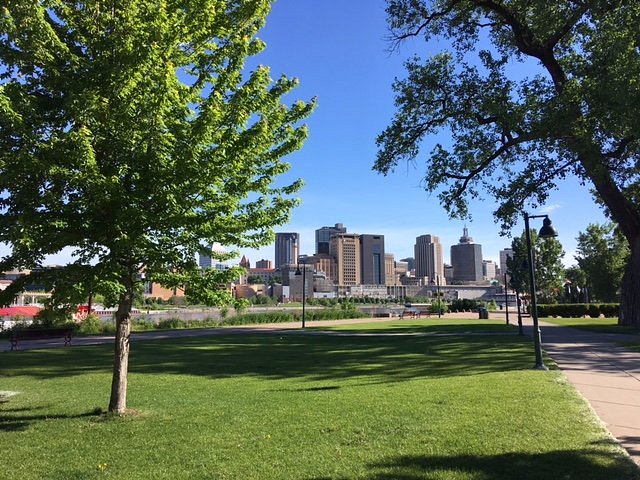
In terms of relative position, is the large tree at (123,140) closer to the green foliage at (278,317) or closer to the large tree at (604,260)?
the green foliage at (278,317)

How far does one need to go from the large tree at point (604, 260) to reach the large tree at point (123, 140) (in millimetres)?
71968

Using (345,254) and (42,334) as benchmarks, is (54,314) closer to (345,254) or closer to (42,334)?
(42,334)

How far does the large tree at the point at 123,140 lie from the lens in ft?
23.3

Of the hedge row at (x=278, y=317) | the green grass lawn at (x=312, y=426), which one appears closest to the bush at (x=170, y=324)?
the hedge row at (x=278, y=317)

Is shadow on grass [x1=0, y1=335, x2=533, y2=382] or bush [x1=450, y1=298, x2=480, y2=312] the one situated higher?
bush [x1=450, y1=298, x2=480, y2=312]

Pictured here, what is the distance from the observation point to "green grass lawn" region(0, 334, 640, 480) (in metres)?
5.57

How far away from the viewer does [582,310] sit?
53.0m

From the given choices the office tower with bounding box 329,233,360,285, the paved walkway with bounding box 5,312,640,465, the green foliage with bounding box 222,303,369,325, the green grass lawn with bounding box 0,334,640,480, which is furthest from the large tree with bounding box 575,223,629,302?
the office tower with bounding box 329,233,360,285

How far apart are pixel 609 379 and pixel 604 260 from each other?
6990cm

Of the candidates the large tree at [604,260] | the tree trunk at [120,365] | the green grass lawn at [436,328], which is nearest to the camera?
the tree trunk at [120,365]

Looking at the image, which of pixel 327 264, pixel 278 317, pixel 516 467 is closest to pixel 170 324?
pixel 278 317

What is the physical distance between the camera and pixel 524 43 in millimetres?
25328

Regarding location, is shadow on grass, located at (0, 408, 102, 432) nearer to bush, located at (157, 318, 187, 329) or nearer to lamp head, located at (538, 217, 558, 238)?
lamp head, located at (538, 217, 558, 238)

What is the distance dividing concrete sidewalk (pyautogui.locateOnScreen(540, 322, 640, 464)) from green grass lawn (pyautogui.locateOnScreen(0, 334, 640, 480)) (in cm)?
35
